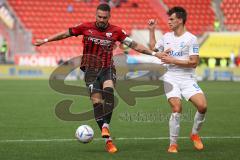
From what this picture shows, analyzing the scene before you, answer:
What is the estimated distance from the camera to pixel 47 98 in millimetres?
22062

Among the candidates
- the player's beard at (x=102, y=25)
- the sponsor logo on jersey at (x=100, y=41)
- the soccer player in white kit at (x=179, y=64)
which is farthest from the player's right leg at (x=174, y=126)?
the player's beard at (x=102, y=25)

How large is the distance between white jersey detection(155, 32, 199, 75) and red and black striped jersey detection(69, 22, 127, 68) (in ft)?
2.34

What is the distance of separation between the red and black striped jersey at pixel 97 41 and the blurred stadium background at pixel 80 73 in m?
1.36

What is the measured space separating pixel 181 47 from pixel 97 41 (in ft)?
4.24

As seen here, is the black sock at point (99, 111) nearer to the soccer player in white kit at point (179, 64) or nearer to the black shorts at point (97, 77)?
the black shorts at point (97, 77)

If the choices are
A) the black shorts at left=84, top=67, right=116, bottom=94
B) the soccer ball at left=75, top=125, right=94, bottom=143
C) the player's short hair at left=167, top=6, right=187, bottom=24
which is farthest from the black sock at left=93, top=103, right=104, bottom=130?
the player's short hair at left=167, top=6, right=187, bottom=24

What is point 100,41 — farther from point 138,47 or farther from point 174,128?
point 174,128

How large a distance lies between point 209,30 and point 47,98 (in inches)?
826

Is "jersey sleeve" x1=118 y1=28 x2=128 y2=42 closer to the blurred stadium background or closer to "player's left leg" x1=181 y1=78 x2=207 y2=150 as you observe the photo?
"player's left leg" x1=181 y1=78 x2=207 y2=150

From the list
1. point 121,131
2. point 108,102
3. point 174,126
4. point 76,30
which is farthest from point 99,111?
point 121,131

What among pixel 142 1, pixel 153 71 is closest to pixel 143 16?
pixel 142 1

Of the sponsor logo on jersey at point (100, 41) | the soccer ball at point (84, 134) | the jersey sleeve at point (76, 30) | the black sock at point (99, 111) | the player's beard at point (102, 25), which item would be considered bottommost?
the soccer ball at point (84, 134)

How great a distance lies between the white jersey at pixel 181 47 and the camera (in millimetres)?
10109

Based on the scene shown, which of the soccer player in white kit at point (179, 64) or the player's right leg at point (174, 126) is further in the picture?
the soccer player in white kit at point (179, 64)
